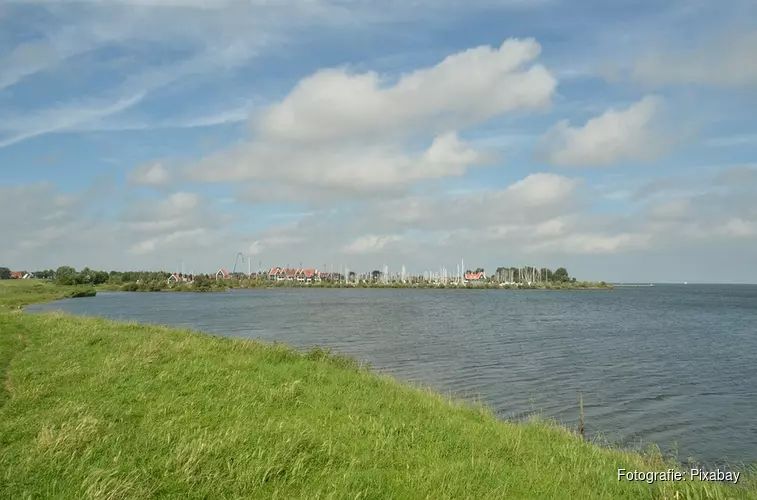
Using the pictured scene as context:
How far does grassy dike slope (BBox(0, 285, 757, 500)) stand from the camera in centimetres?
905

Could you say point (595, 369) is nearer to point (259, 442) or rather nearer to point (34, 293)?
point (259, 442)

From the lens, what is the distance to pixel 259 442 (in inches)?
435

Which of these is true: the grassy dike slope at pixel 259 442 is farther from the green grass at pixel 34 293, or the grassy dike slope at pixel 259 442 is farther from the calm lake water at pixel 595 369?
the green grass at pixel 34 293

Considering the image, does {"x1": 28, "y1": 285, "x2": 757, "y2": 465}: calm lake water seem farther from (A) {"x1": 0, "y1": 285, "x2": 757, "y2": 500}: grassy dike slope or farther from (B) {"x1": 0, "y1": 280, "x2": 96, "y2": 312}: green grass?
(B) {"x1": 0, "y1": 280, "x2": 96, "y2": 312}: green grass

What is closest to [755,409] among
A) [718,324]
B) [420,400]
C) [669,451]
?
[669,451]

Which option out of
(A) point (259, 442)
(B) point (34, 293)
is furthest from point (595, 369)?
(B) point (34, 293)

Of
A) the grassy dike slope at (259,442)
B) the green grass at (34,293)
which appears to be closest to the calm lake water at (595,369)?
the grassy dike slope at (259,442)

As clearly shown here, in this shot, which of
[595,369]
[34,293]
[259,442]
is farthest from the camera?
[34,293]

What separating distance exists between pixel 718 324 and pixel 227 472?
261 ft

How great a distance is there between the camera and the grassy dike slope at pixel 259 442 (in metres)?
9.05

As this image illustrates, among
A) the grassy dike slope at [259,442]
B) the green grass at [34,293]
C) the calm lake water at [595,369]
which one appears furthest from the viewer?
the green grass at [34,293]

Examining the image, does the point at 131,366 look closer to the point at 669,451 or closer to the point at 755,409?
the point at 669,451

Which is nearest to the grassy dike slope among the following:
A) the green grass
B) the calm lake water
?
the calm lake water

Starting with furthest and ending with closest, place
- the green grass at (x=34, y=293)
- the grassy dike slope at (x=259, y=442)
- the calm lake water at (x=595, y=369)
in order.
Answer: the green grass at (x=34, y=293) → the calm lake water at (x=595, y=369) → the grassy dike slope at (x=259, y=442)
